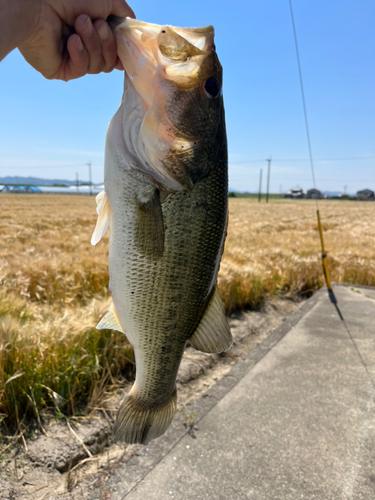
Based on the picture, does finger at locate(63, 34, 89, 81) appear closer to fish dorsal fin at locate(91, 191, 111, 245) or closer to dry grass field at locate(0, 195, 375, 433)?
fish dorsal fin at locate(91, 191, 111, 245)

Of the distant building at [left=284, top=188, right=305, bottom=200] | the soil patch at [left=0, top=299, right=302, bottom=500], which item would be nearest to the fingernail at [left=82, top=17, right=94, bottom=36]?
the soil patch at [left=0, top=299, right=302, bottom=500]

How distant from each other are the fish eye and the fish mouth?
0.21 feet

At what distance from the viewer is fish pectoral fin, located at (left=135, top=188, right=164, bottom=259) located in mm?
1579

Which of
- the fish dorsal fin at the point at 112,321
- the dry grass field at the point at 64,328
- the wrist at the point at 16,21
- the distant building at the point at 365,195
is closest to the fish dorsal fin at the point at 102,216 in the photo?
the fish dorsal fin at the point at 112,321

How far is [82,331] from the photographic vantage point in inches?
162

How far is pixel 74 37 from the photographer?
5.53ft

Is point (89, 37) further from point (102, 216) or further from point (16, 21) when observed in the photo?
point (102, 216)

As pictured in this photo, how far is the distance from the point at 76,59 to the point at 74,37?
92 millimetres

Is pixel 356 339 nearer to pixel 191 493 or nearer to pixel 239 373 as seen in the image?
pixel 239 373

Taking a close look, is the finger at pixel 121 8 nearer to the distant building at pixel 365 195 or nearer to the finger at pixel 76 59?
the finger at pixel 76 59

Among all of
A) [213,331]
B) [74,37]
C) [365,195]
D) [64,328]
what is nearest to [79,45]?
Answer: [74,37]

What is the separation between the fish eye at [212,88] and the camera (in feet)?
5.33

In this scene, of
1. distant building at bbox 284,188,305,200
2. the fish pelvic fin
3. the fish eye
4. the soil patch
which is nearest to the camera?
the fish eye

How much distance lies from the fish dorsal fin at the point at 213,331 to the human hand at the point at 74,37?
1.21 m
